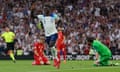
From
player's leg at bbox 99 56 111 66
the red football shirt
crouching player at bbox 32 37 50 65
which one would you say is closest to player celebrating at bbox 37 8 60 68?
player's leg at bbox 99 56 111 66

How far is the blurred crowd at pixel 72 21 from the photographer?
3500cm

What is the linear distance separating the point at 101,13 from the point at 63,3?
3.39 m

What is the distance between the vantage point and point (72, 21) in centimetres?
3722

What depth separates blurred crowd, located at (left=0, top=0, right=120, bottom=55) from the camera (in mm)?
35000

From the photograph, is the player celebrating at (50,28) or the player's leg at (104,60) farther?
the player's leg at (104,60)

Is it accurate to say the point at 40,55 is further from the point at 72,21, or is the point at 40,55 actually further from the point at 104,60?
the point at 72,21

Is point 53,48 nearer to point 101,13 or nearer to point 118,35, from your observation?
point 118,35

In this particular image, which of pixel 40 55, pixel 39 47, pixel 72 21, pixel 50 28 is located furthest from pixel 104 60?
pixel 72 21

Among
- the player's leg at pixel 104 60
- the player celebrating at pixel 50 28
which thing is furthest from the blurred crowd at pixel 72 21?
the player celebrating at pixel 50 28

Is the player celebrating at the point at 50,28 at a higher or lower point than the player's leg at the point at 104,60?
higher

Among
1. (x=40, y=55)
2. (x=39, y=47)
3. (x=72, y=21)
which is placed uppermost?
Answer: (x=72, y=21)

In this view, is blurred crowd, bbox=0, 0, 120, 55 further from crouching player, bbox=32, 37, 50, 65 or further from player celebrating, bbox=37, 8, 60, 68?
player celebrating, bbox=37, 8, 60, 68

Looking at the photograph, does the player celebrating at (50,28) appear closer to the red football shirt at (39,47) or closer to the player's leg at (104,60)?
the player's leg at (104,60)

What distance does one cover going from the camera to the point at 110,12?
37281 mm
